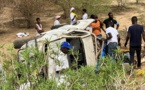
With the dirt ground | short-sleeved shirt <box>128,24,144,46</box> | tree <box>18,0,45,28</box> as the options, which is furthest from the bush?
tree <box>18,0,45,28</box>

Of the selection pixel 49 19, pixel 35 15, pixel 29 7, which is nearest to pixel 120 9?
pixel 49 19

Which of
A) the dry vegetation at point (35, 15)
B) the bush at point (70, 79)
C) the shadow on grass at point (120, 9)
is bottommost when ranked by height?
the shadow on grass at point (120, 9)

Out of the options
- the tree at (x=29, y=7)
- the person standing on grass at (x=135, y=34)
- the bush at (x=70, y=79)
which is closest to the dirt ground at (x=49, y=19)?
the tree at (x=29, y=7)

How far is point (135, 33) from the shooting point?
8406mm

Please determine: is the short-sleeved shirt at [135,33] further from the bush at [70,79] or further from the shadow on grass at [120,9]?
the shadow on grass at [120,9]

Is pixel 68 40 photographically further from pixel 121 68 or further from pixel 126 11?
pixel 126 11

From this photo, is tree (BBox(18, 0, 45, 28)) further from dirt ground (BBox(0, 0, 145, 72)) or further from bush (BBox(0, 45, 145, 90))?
bush (BBox(0, 45, 145, 90))

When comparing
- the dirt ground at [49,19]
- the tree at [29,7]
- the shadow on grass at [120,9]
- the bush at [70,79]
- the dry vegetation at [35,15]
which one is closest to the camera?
the bush at [70,79]

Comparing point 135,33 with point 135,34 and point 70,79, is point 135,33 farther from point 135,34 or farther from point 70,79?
point 70,79

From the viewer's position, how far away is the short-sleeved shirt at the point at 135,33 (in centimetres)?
837

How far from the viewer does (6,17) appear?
18.2 meters

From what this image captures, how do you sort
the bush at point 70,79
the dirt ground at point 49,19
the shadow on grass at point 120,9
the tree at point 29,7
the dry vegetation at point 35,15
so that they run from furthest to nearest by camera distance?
the shadow on grass at point 120,9, the tree at point 29,7, the dry vegetation at point 35,15, the dirt ground at point 49,19, the bush at point 70,79

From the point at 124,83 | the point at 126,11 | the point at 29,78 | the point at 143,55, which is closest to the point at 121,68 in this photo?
the point at 124,83

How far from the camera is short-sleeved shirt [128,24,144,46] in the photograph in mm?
8367
